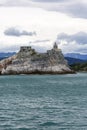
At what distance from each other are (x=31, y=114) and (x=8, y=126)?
28.3 ft

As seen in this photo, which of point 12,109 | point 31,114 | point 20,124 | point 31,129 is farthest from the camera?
point 12,109

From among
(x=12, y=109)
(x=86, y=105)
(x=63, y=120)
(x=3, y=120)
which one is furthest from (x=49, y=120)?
(x=86, y=105)

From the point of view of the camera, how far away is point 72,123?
156 feet

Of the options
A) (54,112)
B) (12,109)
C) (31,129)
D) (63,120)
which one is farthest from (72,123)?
(12,109)

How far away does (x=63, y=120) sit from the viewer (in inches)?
1949

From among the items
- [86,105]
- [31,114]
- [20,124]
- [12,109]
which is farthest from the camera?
[86,105]

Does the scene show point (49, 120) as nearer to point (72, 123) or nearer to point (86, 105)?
point (72, 123)

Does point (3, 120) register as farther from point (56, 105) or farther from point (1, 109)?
point (56, 105)

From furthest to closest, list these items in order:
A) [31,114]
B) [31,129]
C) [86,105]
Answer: [86,105] → [31,114] → [31,129]

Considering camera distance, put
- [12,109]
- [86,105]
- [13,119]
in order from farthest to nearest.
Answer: [86,105], [12,109], [13,119]

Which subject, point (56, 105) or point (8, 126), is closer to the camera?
point (8, 126)

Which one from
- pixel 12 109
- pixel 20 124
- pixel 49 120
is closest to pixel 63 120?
pixel 49 120

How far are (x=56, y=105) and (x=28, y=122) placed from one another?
16708 millimetres

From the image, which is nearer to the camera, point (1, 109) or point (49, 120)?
point (49, 120)
